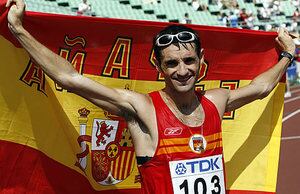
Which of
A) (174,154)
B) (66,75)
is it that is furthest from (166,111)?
(66,75)

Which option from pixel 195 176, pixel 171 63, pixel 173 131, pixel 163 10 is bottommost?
pixel 195 176

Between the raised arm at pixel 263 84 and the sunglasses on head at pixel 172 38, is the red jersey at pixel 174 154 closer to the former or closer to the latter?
the sunglasses on head at pixel 172 38

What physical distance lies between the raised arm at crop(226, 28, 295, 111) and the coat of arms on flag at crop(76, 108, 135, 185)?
97cm

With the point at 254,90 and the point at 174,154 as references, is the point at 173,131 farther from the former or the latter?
the point at 254,90

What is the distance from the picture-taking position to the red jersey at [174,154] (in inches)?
135

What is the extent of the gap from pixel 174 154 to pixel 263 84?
1044mm

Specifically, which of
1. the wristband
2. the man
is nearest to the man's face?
the man

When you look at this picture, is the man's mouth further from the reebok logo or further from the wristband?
the wristband

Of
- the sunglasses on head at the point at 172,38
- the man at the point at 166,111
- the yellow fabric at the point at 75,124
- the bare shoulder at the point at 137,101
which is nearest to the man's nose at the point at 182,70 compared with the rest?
the man at the point at 166,111

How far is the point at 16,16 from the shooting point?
3.40 meters

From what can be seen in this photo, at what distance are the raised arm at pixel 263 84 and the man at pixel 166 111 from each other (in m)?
0.44

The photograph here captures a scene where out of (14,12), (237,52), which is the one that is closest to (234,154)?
(237,52)

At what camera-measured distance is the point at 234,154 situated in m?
4.99

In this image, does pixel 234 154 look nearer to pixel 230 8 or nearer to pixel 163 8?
pixel 163 8
